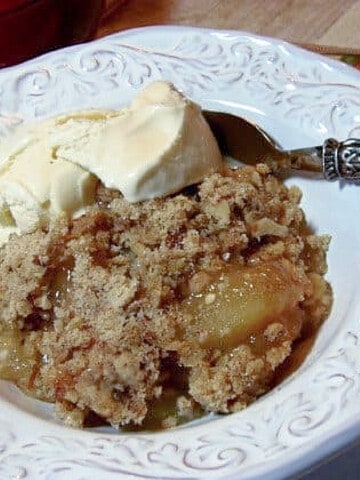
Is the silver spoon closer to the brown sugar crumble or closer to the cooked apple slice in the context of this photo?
the brown sugar crumble

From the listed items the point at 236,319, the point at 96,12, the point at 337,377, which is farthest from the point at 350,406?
the point at 96,12

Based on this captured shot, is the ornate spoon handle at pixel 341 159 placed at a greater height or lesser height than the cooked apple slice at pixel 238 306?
greater

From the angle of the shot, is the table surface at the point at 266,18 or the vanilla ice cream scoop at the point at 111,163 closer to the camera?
the vanilla ice cream scoop at the point at 111,163

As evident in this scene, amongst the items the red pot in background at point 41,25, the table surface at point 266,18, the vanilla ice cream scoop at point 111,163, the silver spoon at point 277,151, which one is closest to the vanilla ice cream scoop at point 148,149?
the vanilla ice cream scoop at point 111,163

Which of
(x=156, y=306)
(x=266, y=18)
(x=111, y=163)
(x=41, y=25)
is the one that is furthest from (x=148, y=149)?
(x=266, y=18)

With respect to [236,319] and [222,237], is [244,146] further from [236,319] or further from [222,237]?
[236,319]

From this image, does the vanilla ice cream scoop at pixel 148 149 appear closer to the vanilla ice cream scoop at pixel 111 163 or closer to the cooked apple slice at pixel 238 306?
the vanilla ice cream scoop at pixel 111 163

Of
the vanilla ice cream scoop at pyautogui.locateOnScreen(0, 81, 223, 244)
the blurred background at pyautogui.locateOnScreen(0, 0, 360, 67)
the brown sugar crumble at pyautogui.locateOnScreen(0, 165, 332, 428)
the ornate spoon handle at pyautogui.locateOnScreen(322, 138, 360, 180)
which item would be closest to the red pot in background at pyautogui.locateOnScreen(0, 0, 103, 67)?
the blurred background at pyautogui.locateOnScreen(0, 0, 360, 67)
